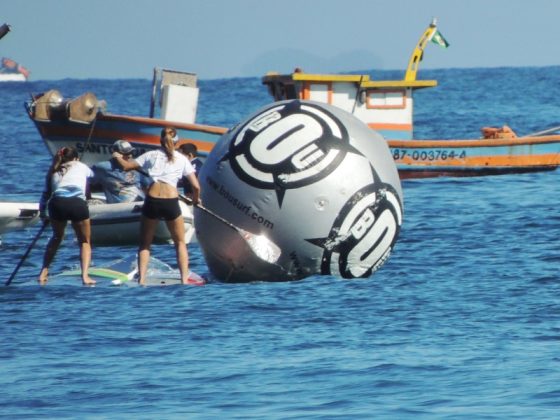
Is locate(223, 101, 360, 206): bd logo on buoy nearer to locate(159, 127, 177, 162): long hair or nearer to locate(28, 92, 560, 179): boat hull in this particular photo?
locate(159, 127, 177, 162): long hair

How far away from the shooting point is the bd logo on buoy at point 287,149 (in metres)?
15.6

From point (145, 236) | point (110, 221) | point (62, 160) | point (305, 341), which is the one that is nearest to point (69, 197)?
point (62, 160)

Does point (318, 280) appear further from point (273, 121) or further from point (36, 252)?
point (36, 252)

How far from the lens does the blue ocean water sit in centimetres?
1136

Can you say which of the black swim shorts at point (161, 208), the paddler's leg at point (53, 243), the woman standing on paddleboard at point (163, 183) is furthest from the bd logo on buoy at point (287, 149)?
the paddler's leg at point (53, 243)

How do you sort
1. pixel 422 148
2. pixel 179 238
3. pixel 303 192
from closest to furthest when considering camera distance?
pixel 303 192 < pixel 179 238 < pixel 422 148

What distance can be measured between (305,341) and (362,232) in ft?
8.14

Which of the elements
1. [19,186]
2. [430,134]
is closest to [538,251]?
[19,186]

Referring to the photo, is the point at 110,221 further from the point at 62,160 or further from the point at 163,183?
the point at 163,183

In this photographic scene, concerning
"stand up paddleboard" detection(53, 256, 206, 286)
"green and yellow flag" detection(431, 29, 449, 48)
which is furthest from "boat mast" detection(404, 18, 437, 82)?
"stand up paddleboard" detection(53, 256, 206, 286)

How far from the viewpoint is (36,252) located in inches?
839

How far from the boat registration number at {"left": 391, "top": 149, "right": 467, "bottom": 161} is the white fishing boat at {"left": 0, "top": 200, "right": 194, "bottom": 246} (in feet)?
30.0

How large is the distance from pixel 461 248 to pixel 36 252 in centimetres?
575

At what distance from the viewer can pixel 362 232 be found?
1593 cm
